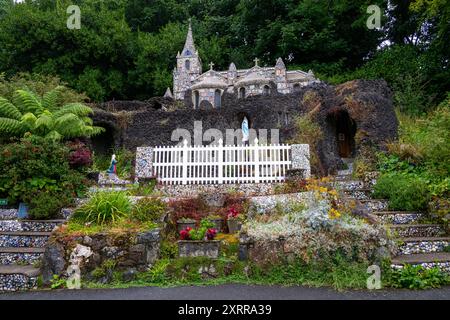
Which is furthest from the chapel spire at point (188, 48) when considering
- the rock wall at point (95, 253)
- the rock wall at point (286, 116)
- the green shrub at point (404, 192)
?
the rock wall at point (95, 253)

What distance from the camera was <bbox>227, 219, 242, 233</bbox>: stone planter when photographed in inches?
319

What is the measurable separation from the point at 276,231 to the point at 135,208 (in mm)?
3396

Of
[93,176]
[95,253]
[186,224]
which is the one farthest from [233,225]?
[93,176]

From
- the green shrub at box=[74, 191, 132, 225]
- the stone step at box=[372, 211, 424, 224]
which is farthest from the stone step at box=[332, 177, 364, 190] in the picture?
the green shrub at box=[74, 191, 132, 225]

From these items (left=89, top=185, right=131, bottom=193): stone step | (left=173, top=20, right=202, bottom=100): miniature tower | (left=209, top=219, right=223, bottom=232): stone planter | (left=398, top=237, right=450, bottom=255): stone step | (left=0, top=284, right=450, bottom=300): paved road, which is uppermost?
(left=173, top=20, right=202, bottom=100): miniature tower

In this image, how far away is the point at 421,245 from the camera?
7277mm

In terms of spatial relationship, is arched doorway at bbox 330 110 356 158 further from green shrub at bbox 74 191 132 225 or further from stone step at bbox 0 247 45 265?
stone step at bbox 0 247 45 265

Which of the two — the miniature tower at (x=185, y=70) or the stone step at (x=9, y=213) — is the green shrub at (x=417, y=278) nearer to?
the stone step at (x=9, y=213)

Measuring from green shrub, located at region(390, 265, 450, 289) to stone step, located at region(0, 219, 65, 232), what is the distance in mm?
7599

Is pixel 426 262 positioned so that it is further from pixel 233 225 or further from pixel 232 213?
pixel 232 213

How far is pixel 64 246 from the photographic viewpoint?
22.4ft

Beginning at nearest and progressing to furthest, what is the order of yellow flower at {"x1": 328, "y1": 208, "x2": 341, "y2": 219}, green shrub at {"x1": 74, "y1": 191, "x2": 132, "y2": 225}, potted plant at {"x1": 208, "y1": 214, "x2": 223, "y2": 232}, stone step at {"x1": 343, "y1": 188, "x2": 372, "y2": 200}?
yellow flower at {"x1": 328, "y1": 208, "x2": 341, "y2": 219}, green shrub at {"x1": 74, "y1": 191, "x2": 132, "y2": 225}, potted plant at {"x1": 208, "y1": 214, "x2": 223, "y2": 232}, stone step at {"x1": 343, "y1": 188, "x2": 372, "y2": 200}
